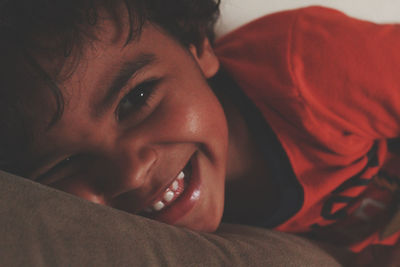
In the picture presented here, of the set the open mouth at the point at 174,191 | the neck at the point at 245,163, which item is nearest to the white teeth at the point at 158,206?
the open mouth at the point at 174,191

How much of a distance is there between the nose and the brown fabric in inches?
4.2

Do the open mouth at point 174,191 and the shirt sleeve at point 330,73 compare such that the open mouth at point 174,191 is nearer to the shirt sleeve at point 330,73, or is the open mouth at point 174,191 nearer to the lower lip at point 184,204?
the lower lip at point 184,204

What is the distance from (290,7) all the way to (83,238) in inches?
27.3

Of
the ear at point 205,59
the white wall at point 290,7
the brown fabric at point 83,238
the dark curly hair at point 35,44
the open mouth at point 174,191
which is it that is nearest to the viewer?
the brown fabric at point 83,238

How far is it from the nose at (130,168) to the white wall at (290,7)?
0.47 metres

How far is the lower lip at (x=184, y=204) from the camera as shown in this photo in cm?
59

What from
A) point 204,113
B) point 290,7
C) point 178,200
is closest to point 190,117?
point 204,113

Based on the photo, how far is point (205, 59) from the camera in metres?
0.73

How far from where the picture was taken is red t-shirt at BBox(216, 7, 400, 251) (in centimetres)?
65

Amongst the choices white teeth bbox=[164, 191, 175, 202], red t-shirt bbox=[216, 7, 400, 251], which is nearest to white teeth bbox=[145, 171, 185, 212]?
white teeth bbox=[164, 191, 175, 202]

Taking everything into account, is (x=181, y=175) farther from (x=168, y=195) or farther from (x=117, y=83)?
(x=117, y=83)

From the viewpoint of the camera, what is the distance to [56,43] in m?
0.49

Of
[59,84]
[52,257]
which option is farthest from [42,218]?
[59,84]

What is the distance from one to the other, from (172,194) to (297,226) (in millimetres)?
341
